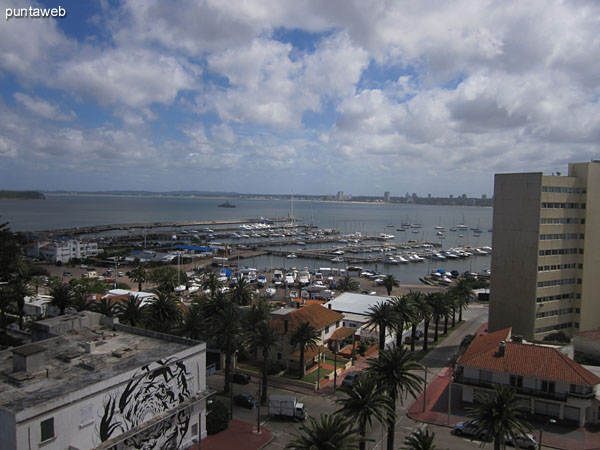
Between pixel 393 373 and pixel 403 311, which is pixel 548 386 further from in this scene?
pixel 393 373

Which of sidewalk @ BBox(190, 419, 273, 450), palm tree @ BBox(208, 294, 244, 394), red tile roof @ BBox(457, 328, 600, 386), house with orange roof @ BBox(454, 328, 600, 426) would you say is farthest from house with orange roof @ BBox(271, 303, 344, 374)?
red tile roof @ BBox(457, 328, 600, 386)

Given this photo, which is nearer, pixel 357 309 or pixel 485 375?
pixel 485 375

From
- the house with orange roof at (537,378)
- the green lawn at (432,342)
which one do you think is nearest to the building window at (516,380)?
the house with orange roof at (537,378)

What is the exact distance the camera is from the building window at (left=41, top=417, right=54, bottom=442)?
16953 millimetres

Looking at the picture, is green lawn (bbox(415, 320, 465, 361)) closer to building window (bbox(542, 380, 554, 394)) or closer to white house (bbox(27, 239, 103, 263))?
building window (bbox(542, 380, 554, 394))

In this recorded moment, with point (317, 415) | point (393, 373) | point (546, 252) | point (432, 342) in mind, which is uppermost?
point (546, 252)

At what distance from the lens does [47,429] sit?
1709 centimetres

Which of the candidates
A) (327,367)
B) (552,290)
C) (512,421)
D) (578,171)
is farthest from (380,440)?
(578,171)

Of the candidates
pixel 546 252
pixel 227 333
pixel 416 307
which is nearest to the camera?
pixel 227 333

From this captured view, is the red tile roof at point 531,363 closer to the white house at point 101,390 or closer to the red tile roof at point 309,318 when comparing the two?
the red tile roof at point 309,318

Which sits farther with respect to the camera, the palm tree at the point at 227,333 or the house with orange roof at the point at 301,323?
the house with orange roof at the point at 301,323

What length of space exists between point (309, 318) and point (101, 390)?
23.4 meters

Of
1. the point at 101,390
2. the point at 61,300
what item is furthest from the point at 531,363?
the point at 61,300

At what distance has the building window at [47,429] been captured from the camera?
16953 millimetres
